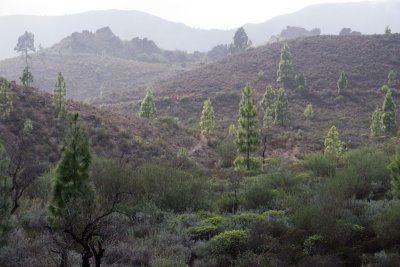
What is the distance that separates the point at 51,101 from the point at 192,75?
→ 53.7 meters

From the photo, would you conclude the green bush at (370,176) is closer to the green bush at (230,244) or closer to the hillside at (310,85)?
the green bush at (230,244)

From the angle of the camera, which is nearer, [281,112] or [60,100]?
[60,100]

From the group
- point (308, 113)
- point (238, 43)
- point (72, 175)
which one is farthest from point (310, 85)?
point (72, 175)

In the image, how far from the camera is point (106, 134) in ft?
129

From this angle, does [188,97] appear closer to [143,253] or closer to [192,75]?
[192,75]

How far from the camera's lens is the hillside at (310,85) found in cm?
5750

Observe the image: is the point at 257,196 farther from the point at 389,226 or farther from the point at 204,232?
the point at 389,226

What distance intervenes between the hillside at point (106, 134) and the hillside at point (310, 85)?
11.0 m

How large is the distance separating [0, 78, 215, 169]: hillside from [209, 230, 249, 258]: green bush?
65.0ft

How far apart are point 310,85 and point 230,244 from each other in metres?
67.4

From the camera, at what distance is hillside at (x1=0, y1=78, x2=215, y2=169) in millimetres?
34625

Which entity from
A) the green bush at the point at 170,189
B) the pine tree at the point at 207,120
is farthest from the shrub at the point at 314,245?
the pine tree at the point at 207,120

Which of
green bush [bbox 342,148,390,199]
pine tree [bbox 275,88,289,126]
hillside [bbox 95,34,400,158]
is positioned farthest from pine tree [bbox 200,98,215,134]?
green bush [bbox 342,148,390,199]

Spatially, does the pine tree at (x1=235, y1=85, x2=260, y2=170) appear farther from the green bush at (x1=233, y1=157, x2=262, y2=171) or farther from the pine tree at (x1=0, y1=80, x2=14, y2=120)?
the pine tree at (x1=0, y1=80, x2=14, y2=120)
